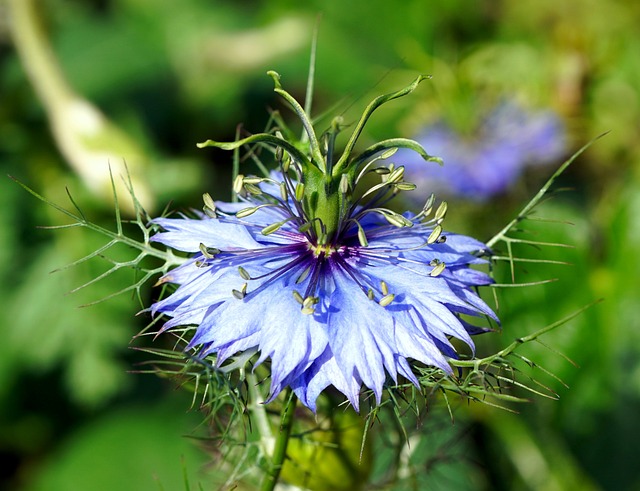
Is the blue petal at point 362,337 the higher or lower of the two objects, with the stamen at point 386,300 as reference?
lower

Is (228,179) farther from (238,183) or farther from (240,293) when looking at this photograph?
(240,293)

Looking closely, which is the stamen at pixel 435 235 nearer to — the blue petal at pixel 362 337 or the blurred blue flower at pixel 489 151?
the blue petal at pixel 362 337

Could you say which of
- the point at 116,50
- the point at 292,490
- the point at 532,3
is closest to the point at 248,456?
the point at 292,490

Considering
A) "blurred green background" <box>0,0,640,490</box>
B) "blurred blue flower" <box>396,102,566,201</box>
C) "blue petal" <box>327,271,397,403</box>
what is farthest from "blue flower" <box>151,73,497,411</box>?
"blurred blue flower" <box>396,102,566,201</box>

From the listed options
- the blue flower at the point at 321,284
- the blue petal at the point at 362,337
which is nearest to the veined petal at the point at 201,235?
the blue flower at the point at 321,284

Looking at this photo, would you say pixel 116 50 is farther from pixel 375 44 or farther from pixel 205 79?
pixel 375 44

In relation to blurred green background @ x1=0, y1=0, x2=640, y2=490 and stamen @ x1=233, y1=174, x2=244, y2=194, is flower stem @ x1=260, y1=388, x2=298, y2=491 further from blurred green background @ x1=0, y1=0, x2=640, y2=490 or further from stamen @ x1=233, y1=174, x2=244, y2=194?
blurred green background @ x1=0, y1=0, x2=640, y2=490

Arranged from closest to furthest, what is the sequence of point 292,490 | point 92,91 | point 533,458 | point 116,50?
point 292,490, point 533,458, point 92,91, point 116,50

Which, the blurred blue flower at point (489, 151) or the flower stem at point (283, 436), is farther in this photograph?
the blurred blue flower at point (489, 151)
